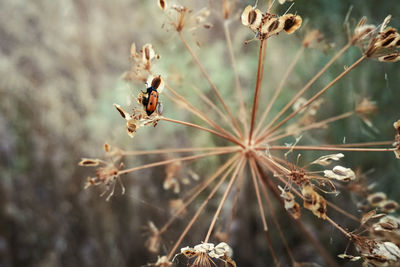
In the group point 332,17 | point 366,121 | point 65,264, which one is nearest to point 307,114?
point 366,121

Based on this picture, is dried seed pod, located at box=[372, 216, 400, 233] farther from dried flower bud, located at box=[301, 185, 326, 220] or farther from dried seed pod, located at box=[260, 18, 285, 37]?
dried seed pod, located at box=[260, 18, 285, 37]

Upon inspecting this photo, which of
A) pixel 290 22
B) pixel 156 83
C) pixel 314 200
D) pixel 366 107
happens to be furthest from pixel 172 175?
pixel 366 107

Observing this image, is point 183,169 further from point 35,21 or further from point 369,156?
point 35,21

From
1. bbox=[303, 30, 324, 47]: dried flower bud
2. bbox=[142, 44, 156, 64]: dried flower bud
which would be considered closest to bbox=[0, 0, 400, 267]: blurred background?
bbox=[303, 30, 324, 47]: dried flower bud

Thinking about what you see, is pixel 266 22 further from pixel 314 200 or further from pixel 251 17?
pixel 314 200

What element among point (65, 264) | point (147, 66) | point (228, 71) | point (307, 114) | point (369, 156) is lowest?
point (65, 264)
